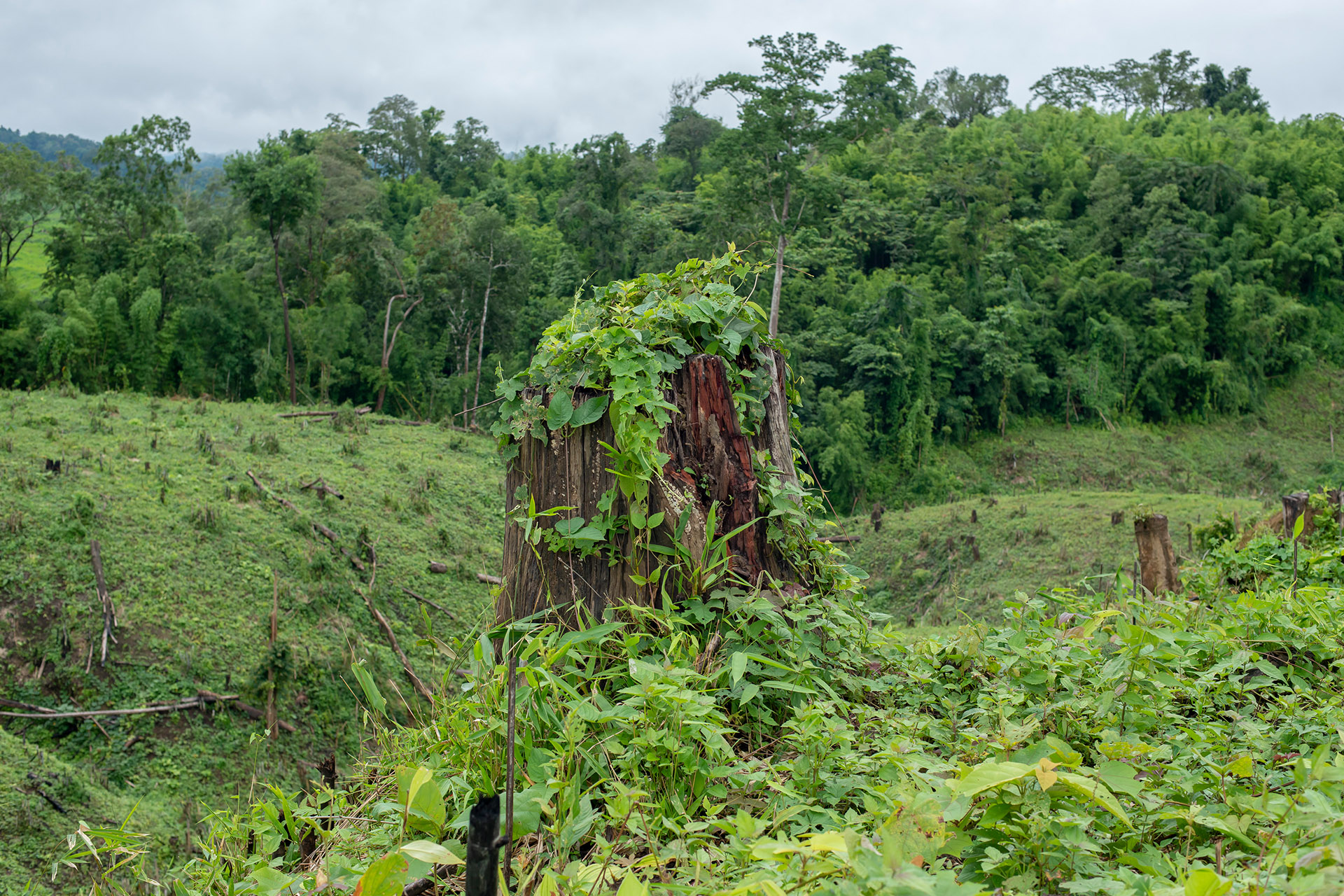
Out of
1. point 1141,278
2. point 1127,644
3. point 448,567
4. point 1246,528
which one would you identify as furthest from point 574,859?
point 1141,278

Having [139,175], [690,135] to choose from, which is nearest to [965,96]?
[690,135]

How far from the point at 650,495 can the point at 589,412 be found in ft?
0.84

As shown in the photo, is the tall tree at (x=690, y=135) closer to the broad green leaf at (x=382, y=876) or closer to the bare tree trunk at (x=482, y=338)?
the bare tree trunk at (x=482, y=338)

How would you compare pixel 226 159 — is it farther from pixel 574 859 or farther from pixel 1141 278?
pixel 1141 278

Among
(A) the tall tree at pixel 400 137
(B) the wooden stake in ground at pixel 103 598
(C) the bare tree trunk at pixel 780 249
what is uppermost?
(A) the tall tree at pixel 400 137

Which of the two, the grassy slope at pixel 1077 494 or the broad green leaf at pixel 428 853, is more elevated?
the broad green leaf at pixel 428 853

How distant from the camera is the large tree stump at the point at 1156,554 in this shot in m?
4.59

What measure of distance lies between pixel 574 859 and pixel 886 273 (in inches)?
1129

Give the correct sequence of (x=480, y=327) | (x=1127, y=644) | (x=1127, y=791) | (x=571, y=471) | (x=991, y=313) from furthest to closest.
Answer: (x=991, y=313) → (x=480, y=327) → (x=571, y=471) → (x=1127, y=644) → (x=1127, y=791)

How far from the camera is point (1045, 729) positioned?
1616 mm

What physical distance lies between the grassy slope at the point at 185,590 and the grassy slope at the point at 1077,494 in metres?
6.36

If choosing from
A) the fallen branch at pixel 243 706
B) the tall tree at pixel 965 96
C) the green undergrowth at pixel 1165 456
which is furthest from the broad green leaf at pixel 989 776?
the tall tree at pixel 965 96

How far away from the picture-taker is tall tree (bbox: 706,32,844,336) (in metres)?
18.5

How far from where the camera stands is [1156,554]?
15.1ft
